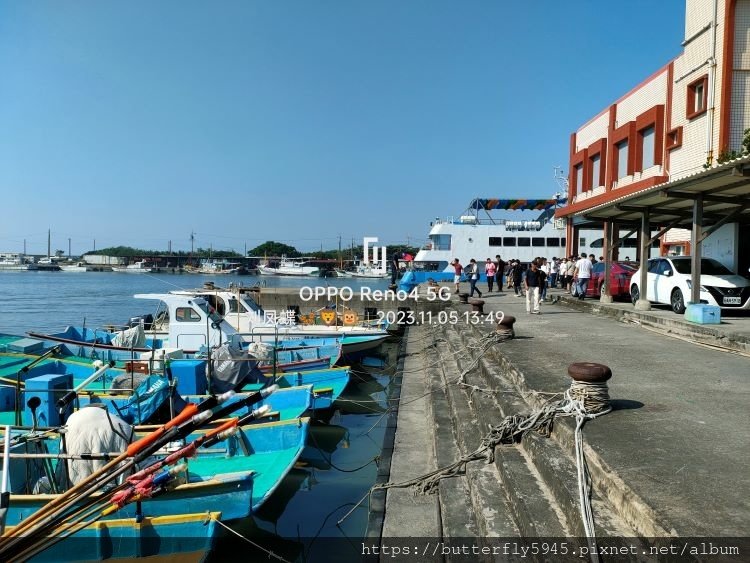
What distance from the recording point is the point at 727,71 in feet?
55.8

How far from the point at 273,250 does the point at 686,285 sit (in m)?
144

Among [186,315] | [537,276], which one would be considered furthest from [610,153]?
[186,315]

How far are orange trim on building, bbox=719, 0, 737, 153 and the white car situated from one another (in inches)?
211

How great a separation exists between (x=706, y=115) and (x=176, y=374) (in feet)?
58.3

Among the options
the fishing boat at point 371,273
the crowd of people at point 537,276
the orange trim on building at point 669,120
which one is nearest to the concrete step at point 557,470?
the crowd of people at point 537,276

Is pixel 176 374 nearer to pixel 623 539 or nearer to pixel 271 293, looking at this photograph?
pixel 623 539

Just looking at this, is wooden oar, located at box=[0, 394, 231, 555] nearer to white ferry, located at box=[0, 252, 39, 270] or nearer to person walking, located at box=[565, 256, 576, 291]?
person walking, located at box=[565, 256, 576, 291]

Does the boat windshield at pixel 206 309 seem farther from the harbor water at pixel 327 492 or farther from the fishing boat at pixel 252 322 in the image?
the harbor water at pixel 327 492

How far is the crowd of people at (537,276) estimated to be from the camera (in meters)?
16.2

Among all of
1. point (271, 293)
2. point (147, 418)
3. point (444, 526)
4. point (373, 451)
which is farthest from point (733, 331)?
point (271, 293)

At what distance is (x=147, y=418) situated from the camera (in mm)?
9492

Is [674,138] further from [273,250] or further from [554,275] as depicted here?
[273,250]

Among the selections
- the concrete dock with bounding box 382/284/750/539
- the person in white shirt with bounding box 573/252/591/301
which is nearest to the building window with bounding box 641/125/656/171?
the person in white shirt with bounding box 573/252/591/301

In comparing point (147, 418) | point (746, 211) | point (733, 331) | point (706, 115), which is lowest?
point (147, 418)
